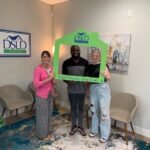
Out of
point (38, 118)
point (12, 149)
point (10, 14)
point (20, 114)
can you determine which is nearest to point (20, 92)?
point (20, 114)

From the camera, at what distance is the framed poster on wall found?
329cm

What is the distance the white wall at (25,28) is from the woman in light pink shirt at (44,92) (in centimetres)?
122

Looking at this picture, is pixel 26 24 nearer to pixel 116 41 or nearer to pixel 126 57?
pixel 116 41

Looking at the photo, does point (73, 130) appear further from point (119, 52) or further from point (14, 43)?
point (14, 43)

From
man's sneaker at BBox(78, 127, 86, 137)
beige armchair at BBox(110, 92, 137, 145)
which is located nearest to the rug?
man's sneaker at BBox(78, 127, 86, 137)

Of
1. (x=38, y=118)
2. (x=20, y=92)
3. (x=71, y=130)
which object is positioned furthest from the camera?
(x=20, y=92)

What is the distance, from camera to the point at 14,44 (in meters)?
3.47

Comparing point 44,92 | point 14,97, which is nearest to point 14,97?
point 14,97

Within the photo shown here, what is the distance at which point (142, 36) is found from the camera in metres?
2.78

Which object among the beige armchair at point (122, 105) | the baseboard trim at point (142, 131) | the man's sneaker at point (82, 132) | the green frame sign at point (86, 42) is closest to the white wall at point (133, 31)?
the baseboard trim at point (142, 131)

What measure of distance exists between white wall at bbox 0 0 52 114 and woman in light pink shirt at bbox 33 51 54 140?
122 cm

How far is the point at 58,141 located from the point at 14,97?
55.6 inches

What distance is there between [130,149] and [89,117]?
1.15 meters

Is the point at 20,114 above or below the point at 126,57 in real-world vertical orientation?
below
